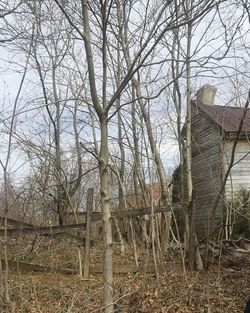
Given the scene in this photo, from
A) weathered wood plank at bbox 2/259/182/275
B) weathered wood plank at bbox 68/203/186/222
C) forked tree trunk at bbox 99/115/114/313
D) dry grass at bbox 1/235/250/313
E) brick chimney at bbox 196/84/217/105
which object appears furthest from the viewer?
brick chimney at bbox 196/84/217/105

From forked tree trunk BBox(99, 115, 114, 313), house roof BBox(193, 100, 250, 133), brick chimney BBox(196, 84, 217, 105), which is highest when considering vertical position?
brick chimney BBox(196, 84, 217, 105)

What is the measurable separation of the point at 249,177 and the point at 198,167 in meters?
2.83

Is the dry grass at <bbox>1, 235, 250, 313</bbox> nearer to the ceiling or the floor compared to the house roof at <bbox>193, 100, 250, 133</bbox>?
nearer to the floor

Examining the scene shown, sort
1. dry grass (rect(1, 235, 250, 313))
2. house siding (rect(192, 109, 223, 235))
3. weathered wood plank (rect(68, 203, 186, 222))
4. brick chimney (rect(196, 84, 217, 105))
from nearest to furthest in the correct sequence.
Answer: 1. dry grass (rect(1, 235, 250, 313))
2. weathered wood plank (rect(68, 203, 186, 222))
3. house siding (rect(192, 109, 223, 235))
4. brick chimney (rect(196, 84, 217, 105))

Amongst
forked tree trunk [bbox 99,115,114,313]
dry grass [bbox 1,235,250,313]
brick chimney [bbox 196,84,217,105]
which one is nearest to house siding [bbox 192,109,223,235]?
brick chimney [bbox 196,84,217,105]

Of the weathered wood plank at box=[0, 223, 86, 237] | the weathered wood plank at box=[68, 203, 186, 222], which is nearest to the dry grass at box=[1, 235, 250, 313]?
the weathered wood plank at box=[0, 223, 86, 237]

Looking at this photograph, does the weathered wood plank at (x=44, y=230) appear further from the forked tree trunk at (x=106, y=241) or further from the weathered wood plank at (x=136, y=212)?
the forked tree trunk at (x=106, y=241)

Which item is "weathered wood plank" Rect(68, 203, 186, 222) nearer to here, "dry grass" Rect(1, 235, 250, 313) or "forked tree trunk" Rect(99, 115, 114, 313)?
"dry grass" Rect(1, 235, 250, 313)

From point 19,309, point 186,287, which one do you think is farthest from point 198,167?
point 19,309

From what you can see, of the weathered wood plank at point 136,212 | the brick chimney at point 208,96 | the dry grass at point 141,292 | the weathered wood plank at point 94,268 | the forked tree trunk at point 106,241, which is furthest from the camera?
the brick chimney at point 208,96

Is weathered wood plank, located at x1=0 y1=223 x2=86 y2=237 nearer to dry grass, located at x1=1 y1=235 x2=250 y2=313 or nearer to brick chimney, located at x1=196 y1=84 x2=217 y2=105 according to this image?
dry grass, located at x1=1 y1=235 x2=250 y2=313

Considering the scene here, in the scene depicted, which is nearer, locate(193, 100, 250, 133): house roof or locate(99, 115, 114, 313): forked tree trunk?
locate(99, 115, 114, 313): forked tree trunk

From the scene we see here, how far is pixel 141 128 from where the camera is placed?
12.3 metres

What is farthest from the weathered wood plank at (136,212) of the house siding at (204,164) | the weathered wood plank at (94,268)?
the house siding at (204,164)
